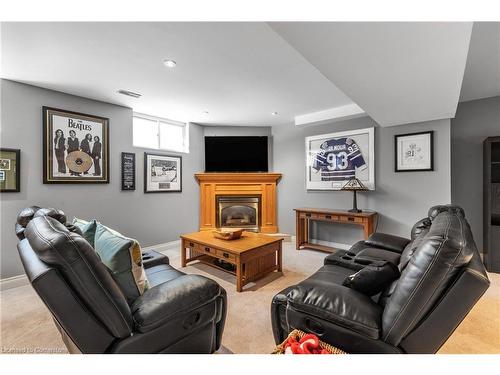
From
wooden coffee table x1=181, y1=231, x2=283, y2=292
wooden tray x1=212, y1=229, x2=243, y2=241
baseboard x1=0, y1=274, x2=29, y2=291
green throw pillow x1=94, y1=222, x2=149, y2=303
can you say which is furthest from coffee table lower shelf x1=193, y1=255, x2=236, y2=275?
baseboard x1=0, y1=274, x2=29, y2=291

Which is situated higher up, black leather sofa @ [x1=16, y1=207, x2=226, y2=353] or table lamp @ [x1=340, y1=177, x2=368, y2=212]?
table lamp @ [x1=340, y1=177, x2=368, y2=212]

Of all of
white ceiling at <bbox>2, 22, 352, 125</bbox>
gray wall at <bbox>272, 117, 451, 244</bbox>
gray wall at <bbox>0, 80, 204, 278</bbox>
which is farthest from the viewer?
gray wall at <bbox>272, 117, 451, 244</bbox>

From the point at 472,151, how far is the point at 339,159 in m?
1.81

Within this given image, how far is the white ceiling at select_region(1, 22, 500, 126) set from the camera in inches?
55.2

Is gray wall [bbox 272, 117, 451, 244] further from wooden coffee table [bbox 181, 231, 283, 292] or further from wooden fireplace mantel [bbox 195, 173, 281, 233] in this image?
wooden coffee table [bbox 181, 231, 283, 292]

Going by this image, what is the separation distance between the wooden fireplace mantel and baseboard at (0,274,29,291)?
2635 millimetres

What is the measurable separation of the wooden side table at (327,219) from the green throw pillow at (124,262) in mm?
3025

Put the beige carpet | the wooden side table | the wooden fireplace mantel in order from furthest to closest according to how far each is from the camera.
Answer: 1. the wooden fireplace mantel
2. the wooden side table
3. the beige carpet

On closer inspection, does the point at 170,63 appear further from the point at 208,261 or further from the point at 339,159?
the point at 339,159

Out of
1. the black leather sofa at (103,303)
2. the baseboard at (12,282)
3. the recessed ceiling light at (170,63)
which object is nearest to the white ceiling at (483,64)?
the recessed ceiling light at (170,63)

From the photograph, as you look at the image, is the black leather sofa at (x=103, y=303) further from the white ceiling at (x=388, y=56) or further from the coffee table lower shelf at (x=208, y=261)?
the coffee table lower shelf at (x=208, y=261)

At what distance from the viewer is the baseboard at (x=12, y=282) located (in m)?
2.60

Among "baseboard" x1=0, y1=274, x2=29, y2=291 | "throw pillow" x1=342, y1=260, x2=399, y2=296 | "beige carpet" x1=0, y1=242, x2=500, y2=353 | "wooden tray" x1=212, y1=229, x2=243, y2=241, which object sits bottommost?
"beige carpet" x1=0, y1=242, x2=500, y2=353

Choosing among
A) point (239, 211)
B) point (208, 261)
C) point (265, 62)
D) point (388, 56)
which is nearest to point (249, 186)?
point (239, 211)
